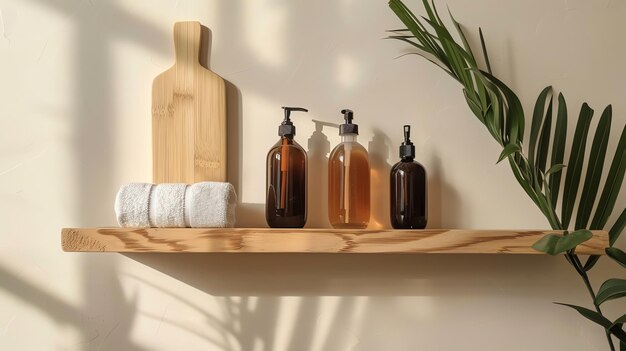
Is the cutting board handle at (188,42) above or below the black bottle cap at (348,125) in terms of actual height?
above

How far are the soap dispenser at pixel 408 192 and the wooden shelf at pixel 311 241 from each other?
9 cm

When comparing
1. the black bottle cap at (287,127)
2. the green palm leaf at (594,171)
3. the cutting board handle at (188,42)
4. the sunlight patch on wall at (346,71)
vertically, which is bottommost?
the green palm leaf at (594,171)

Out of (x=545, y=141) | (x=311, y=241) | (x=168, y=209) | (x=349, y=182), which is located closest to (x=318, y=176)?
(x=349, y=182)

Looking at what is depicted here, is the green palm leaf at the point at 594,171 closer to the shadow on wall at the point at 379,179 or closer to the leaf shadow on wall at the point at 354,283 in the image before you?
the leaf shadow on wall at the point at 354,283

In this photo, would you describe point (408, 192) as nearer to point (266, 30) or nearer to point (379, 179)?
point (379, 179)

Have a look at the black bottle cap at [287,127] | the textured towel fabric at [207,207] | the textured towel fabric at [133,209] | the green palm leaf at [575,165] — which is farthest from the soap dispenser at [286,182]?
the green palm leaf at [575,165]

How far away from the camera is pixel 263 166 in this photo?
127 cm

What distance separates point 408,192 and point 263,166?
0.30 meters

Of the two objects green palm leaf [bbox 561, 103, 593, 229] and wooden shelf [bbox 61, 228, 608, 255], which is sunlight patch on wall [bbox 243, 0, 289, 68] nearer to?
wooden shelf [bbox 61, 228, 608, 255]

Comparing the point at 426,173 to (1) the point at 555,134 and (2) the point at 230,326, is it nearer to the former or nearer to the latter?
(1) the point at 555,134

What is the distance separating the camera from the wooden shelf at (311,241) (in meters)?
1.08

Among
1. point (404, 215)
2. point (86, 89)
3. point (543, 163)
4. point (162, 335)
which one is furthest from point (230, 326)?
point (543, 163)

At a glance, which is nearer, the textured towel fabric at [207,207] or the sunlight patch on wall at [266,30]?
the textured towel fabric at [207,207]

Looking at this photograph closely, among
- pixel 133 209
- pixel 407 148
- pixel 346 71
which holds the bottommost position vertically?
pixel 133 209
